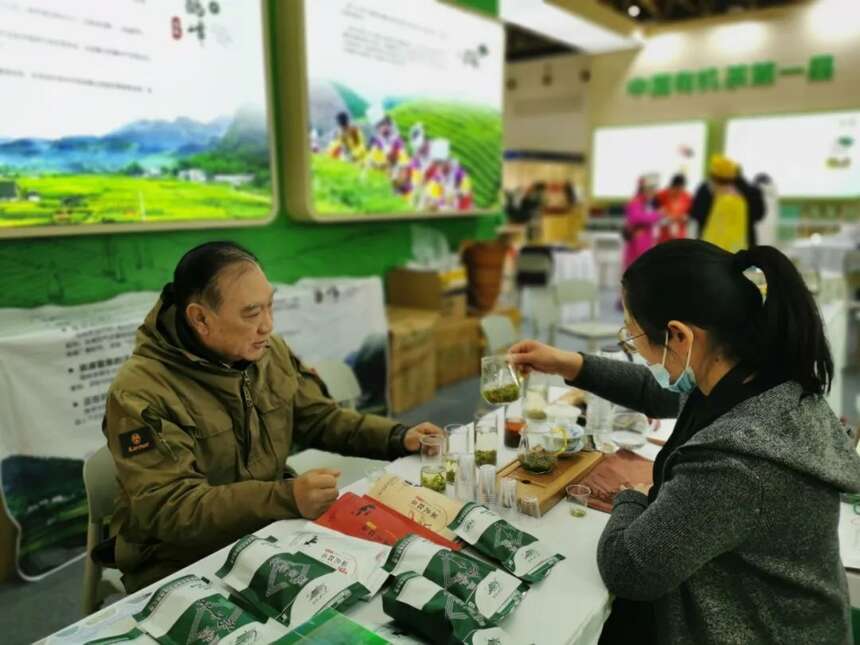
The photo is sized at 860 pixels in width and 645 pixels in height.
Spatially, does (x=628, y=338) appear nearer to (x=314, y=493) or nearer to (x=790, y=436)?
(x=790, y=436)

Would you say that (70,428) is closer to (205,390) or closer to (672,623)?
(205,390)

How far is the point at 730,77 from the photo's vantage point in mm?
8484

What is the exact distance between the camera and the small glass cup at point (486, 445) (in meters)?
1.64

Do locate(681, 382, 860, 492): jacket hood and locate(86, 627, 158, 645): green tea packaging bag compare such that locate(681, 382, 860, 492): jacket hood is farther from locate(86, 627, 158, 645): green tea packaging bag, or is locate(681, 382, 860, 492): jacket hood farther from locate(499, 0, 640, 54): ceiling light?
locate(499, 0, 640, 54): ceiling light

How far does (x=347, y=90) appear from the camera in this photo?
3764 millimetres

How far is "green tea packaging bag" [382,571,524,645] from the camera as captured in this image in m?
0.95

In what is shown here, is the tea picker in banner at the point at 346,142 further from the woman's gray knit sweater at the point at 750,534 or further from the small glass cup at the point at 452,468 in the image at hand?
the woman's gray knit sweater at the point at 750,534

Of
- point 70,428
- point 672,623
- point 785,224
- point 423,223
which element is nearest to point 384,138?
point 423,223

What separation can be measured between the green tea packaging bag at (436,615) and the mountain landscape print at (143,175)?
2.31 meters

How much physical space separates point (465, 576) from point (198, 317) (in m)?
0.91

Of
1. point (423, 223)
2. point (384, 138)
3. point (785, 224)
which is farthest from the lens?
point (785, 224)

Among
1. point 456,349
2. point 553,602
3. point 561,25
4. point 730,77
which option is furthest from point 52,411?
point 730,77

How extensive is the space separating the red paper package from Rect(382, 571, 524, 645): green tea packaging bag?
201mm

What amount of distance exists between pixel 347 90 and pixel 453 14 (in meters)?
1.28
